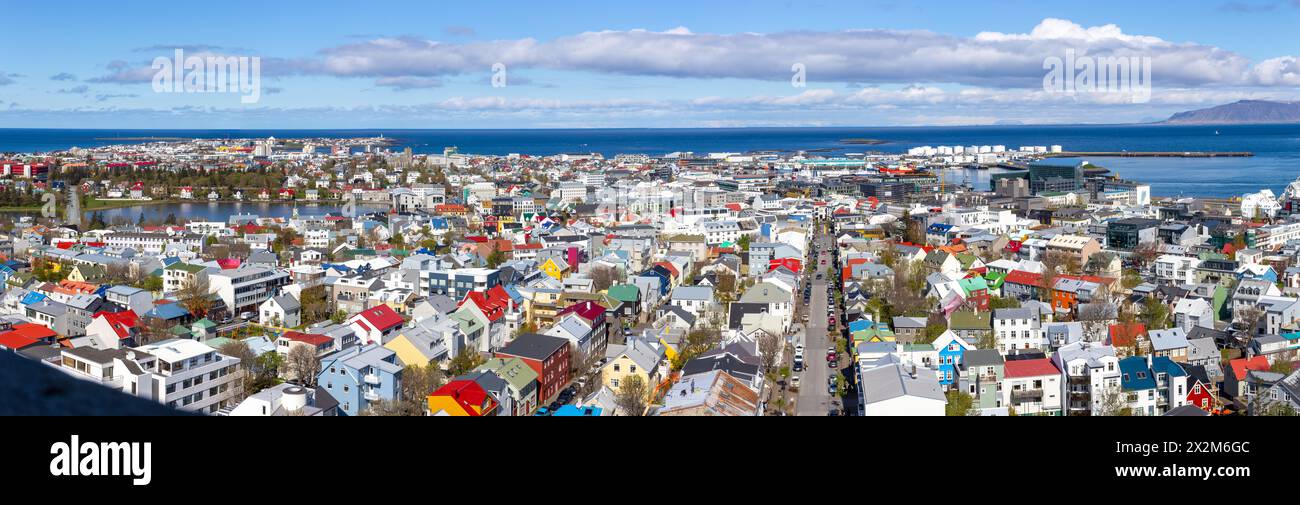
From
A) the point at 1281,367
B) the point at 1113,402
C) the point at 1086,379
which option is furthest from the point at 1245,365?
the point at 1113,402

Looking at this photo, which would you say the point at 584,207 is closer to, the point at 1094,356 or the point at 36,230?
the point at 36,230

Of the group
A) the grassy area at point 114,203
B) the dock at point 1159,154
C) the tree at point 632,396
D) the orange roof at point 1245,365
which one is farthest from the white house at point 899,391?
the dock at point 1159,154

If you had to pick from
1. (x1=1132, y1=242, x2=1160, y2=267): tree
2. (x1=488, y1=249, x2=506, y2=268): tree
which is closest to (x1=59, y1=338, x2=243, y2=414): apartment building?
(x1=488, y1=249, x2=506, y2=268): tree

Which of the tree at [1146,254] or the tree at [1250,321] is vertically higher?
the tree at [1146,254]

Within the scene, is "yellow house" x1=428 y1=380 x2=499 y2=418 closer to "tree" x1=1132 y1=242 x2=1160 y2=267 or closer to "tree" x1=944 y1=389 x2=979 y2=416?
"tree" x1=944 y1=389 x2=979 y2=416

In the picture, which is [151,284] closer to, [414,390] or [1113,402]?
[414,390]

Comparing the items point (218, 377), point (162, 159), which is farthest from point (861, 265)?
point (162, 159)

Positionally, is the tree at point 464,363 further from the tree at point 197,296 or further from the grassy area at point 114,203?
the grassy area at point 114,203
